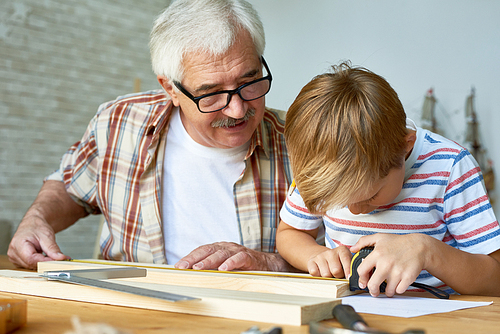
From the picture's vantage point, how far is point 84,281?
72 centimetres

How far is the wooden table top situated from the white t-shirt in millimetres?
949

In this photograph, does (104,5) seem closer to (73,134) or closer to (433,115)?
(73,134)

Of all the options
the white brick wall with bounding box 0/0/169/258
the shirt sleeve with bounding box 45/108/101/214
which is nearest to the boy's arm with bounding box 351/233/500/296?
the shirt sleeve with bounding box 45/108/101/214

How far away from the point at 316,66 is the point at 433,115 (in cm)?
104

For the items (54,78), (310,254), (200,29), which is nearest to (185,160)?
(200,29)

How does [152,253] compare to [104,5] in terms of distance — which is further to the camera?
[104,5]

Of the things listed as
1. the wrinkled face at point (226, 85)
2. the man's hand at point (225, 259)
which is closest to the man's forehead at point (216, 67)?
the wrinkled face at point (226, 85)

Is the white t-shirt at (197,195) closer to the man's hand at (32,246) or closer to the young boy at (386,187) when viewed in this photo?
the man's hand at (32,246)

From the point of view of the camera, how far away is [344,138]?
85 centimetres

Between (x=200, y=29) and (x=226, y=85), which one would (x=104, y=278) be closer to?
(x=226, y=85)

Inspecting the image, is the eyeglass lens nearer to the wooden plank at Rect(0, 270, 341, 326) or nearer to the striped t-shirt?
the striped t-shirt

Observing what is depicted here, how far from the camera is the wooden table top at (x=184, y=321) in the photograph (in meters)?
0.54

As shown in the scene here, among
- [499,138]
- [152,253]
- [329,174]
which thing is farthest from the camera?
[499,138]

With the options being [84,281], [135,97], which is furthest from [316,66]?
[84,281]
